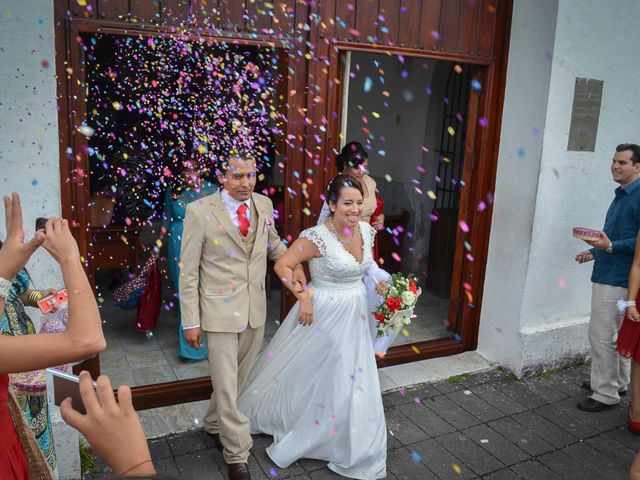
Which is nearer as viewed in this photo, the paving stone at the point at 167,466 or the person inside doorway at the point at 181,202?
the paving stone at the point at 167,466

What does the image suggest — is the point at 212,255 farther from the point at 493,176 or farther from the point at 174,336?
the point at 493,176

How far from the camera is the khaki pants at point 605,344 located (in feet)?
16.0

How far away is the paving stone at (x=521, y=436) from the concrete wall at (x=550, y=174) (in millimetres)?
984

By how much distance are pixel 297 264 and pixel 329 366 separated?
29.4 inches

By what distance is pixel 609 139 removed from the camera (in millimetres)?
5637

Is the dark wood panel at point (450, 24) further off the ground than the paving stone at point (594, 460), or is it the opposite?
the dark wood panel at point (450, 24)

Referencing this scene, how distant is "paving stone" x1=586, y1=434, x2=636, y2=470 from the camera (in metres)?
4.22

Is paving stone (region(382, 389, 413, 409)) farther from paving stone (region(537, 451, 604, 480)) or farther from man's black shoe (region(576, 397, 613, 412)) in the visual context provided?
man's black shoe (region(576, 397, 613, 412))

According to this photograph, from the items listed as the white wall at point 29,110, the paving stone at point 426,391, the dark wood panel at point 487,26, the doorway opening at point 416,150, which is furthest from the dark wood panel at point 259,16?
the doorway opening at point 416,150

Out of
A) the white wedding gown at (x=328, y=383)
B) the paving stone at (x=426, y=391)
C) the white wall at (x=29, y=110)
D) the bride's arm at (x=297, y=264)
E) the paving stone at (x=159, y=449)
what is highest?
the white wall at (x=29, y=110)

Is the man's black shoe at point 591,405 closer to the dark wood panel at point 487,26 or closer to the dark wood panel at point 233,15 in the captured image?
the dark wood panel at point 487,26

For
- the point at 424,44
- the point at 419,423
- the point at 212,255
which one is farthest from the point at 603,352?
the point at 212,255

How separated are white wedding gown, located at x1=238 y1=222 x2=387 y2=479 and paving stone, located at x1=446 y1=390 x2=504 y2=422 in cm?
120

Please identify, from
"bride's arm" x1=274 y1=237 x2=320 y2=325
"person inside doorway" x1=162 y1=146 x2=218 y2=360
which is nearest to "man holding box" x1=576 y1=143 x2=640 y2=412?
"bride's arm" x1=274 y1=237 x2=320 y2=325
